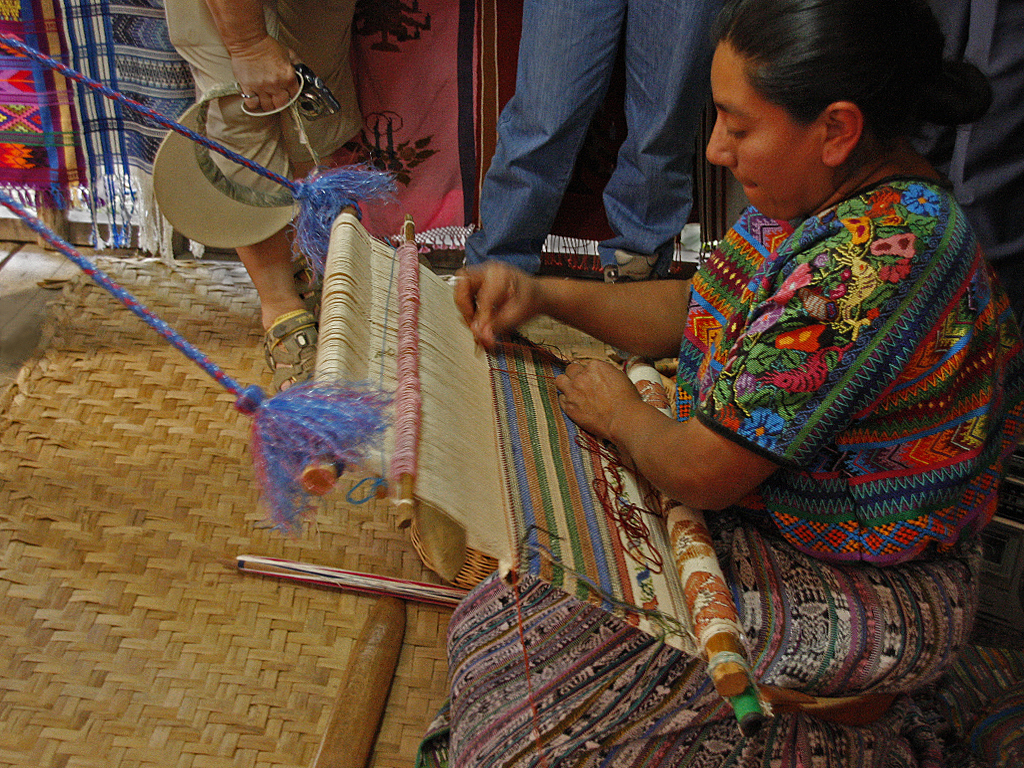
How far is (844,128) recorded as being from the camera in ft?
3.22

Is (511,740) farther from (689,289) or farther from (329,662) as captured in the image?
(689,289)

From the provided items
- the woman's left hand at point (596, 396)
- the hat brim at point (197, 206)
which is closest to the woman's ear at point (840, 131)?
the woman's left hand at point (596, 396)

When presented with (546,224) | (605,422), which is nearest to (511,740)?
(605,422)

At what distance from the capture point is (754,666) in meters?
1.13

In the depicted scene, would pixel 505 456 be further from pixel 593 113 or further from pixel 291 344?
pixel 593 113

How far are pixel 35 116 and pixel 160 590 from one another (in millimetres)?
1742

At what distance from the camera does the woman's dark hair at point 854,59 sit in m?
0.93

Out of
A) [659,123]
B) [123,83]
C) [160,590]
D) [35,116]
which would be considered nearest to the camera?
[160,590]

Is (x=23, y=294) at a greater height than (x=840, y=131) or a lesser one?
lesser

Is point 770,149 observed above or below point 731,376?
above

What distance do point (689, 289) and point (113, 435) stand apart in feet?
5.09

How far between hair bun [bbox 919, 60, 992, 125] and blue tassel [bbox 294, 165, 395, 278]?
0.97 metres

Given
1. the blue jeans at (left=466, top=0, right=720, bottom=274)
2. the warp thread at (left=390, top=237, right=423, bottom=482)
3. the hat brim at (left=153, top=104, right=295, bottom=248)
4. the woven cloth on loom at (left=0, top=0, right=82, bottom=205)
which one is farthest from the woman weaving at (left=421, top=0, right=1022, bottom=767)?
the woven cloth on loom at (left=0, top=0, right=82, bottom=205)

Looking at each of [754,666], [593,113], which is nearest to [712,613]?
[754,666]
